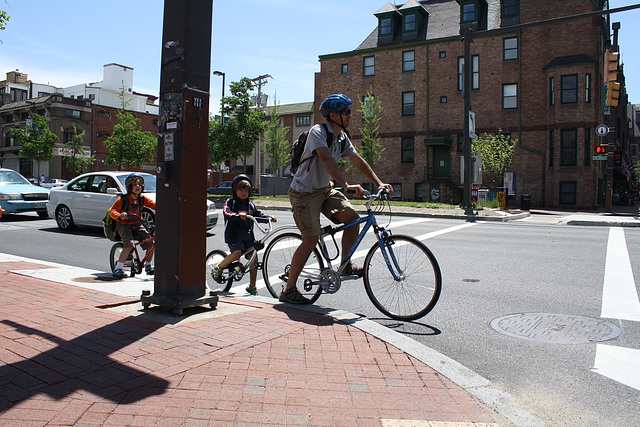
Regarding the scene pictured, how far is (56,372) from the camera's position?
3.12m

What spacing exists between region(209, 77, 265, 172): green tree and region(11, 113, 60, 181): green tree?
21.6 m

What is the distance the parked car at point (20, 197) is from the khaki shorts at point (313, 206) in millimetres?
13725

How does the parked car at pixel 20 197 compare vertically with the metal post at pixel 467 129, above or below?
below

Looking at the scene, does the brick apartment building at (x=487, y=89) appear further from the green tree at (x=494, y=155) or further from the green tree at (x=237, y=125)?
the green tree at (x=237, y=125)

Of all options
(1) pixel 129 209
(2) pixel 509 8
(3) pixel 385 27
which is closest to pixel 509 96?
(2) pixel 509 8

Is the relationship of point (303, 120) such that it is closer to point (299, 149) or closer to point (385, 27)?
point (385, 27)

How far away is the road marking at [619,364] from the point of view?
3578mm

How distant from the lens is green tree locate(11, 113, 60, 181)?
4531 cm

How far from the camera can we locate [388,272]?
4.97m

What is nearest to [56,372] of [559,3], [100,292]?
[100,292]

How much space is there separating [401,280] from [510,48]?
3117cm

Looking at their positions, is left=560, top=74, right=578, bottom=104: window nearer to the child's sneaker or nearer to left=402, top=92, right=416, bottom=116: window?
left=402, top=92, right=416, bottom=116: window

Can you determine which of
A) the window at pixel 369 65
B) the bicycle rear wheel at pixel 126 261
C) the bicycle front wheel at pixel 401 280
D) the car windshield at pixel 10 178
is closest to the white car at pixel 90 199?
the car windshield at pixel 10 178

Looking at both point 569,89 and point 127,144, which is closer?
point 569,89
